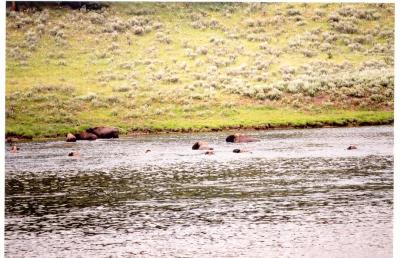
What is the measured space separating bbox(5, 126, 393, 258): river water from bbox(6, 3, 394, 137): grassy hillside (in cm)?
157

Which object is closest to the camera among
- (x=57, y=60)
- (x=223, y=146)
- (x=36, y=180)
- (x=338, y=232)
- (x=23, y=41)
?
(x=338, y=232)

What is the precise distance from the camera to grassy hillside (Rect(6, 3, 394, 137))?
31734 mm

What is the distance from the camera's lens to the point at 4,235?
21328mm

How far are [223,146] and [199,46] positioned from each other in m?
5.41

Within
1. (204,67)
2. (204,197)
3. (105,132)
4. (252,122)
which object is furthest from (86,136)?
(204,197)

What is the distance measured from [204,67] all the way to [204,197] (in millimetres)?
13382

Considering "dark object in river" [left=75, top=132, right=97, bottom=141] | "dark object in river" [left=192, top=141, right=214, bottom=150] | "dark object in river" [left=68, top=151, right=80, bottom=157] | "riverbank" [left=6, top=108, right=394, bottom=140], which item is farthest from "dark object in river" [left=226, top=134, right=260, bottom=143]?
"dark object in river" [left=68, top=151, right=80, bottom=157]

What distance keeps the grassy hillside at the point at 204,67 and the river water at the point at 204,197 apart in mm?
1569

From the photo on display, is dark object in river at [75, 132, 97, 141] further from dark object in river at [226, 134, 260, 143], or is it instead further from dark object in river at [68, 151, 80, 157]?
dark object in river at [226, 134, 260, 143]

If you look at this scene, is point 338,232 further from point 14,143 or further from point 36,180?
point 14,143

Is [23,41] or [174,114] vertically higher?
[23,41]

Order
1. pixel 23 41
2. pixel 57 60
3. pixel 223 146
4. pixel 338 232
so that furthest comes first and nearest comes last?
1. pixel 223 146
2. pixel 57 60
3. pixel 23 41
4. pixel 338 232

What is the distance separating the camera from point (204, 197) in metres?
24.6

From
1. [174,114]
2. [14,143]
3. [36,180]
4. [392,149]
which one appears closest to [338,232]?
[392,149]
